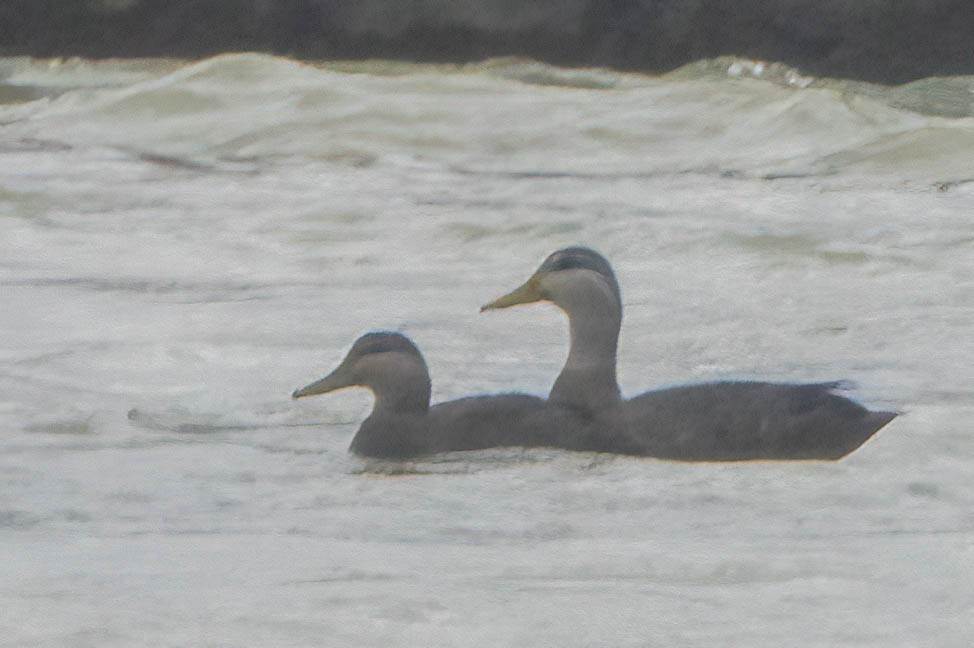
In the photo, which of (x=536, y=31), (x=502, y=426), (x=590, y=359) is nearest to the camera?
(x=502, y=426)

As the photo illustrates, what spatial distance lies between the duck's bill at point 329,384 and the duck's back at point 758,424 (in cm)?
110

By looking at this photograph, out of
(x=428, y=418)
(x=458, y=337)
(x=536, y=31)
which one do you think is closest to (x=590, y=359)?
(x=428, y=418)

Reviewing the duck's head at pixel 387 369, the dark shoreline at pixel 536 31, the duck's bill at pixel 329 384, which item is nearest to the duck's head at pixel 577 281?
the duck's head at pixel 387 369

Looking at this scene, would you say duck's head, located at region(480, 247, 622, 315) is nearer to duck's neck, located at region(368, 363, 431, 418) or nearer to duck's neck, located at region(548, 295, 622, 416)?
duck's neck, located at region(548, 295, 622, 416)

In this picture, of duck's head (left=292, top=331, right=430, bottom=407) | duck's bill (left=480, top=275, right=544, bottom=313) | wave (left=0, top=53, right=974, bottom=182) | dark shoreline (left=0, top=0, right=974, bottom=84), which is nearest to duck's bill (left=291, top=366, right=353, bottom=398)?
duck's head (left=292, top=331, right=430, bottom=407)

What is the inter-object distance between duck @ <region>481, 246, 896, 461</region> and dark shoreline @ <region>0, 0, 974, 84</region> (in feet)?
37.7

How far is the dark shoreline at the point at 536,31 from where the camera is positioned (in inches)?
753

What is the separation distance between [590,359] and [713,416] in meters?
0.66

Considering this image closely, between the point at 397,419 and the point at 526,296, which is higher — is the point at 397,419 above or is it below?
below

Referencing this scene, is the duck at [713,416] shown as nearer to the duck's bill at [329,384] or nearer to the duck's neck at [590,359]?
the duck's neck at [590,359]

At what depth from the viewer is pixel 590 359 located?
8102mm

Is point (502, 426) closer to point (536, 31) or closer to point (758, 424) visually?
point (758, 424)

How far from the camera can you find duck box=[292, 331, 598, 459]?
781cm

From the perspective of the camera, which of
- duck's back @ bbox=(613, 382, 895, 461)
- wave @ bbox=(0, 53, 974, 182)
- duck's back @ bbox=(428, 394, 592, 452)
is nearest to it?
duck's back @ bbox=(613, 382, 895, 461)
